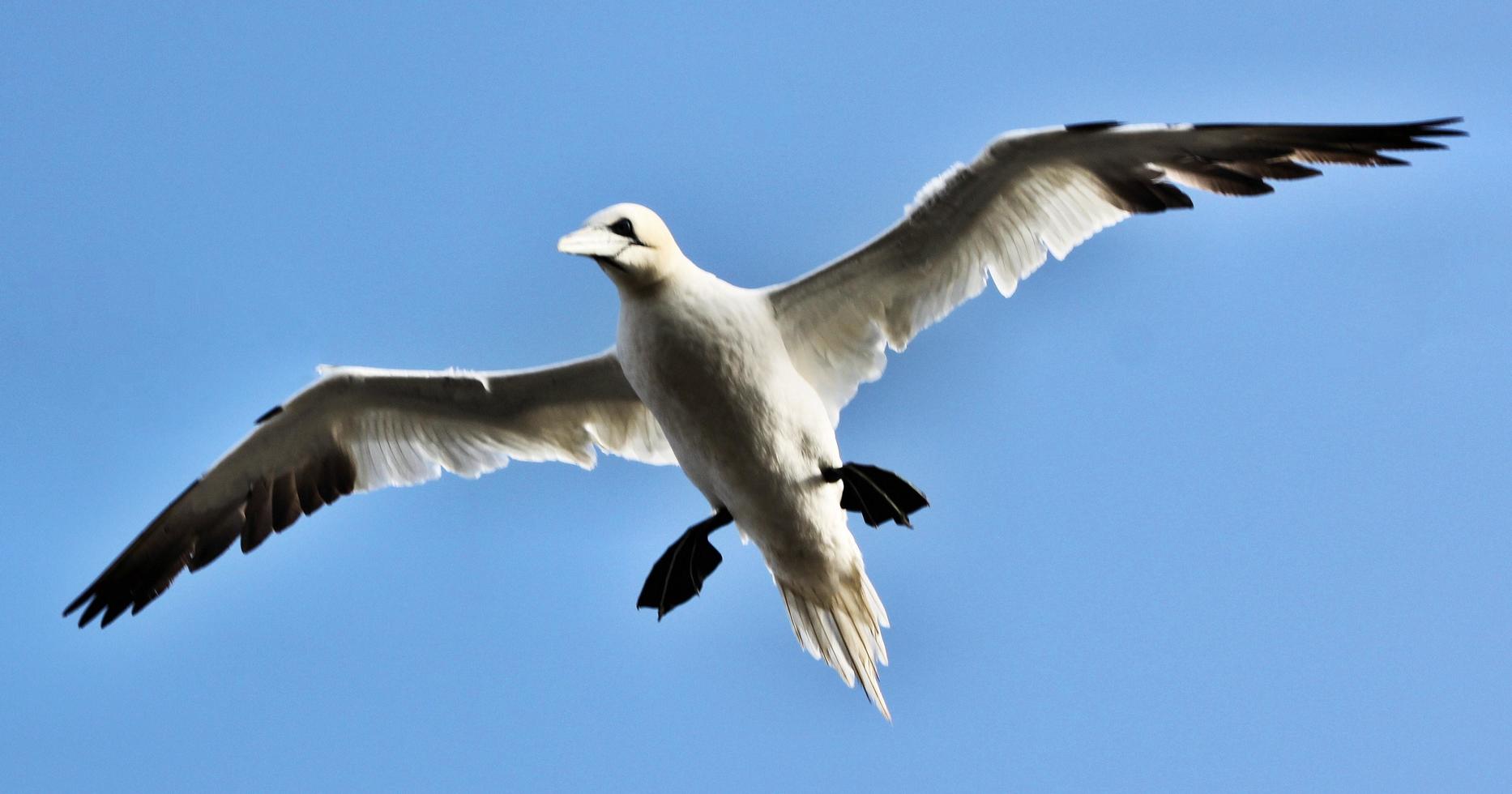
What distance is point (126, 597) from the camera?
986cm

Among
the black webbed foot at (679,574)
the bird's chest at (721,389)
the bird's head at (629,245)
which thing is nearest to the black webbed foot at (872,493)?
the bird's chest at (721,389)

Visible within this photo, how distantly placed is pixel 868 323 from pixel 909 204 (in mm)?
693

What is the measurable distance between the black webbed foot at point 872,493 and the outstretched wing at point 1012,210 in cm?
47

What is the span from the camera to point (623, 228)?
26.6 ft

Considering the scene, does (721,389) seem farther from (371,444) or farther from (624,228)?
(371,444)

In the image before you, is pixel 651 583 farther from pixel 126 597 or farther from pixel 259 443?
pixel 126 597

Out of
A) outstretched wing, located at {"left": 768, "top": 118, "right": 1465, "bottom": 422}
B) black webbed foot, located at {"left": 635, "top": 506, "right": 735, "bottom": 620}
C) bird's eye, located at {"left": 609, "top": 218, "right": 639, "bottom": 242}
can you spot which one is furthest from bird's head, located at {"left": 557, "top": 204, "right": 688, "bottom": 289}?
black webbed foot, located at {"left": 635, "top": 506, "right": 735, "bottom": 620}

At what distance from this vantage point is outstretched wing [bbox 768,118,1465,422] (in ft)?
26.7

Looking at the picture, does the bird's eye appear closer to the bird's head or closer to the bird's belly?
the bird's head

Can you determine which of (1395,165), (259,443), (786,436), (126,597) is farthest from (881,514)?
(126,597)

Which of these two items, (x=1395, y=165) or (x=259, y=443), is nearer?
(x=1395, y=165)

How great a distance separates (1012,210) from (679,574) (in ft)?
8.42

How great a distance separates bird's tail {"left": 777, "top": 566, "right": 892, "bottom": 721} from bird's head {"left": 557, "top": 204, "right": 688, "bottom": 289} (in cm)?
177

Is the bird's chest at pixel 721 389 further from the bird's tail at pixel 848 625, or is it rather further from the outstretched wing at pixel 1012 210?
the bird's tail at pixel 848 625
